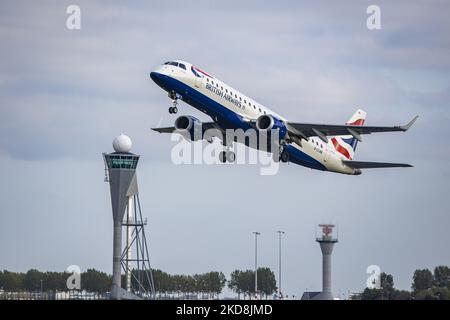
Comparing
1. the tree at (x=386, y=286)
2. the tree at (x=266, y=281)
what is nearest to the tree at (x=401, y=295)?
the tree at (x=386, y=286)

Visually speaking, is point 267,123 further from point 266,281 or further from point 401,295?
point 266,281

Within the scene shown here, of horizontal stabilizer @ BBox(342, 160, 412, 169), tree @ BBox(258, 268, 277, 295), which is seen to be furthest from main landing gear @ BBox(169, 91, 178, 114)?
tree @ BBox(258, 268, 277, 295)

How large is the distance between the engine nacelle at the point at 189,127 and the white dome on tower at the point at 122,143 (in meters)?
64.8

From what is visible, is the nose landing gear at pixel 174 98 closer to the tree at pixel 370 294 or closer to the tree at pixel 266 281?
the tree at pixel 370 294

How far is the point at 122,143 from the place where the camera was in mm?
173000

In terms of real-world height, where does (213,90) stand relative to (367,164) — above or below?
above

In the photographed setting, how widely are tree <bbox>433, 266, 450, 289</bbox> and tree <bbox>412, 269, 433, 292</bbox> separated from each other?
1.17 metres

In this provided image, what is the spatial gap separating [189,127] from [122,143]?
66325 millimetres

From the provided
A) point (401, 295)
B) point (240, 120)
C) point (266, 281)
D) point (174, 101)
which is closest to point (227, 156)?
point (240, 120)

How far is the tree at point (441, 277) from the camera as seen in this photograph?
160m
